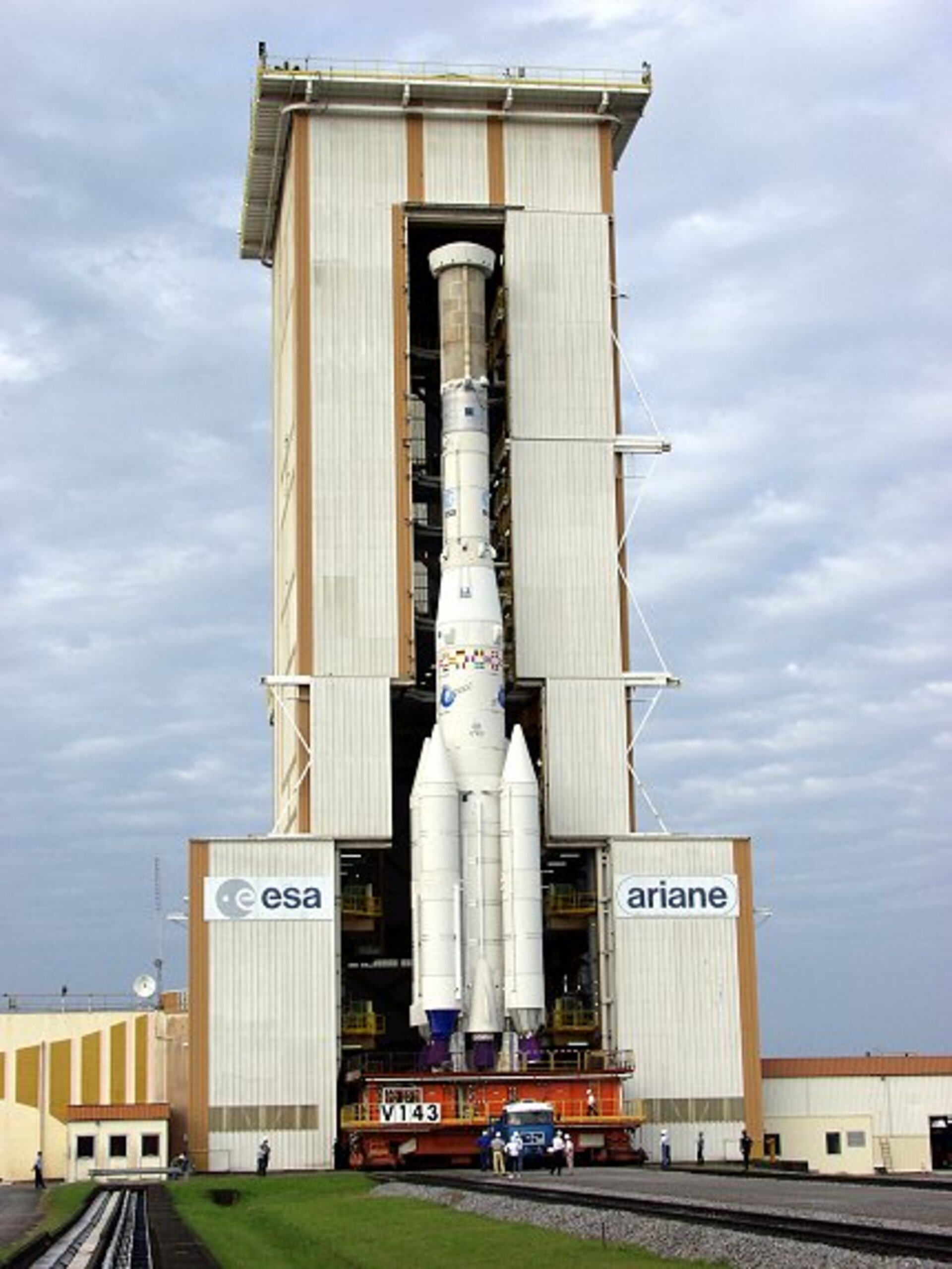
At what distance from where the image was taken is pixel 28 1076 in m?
86.8

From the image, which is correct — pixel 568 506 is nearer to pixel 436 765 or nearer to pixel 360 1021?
pixel 436 765

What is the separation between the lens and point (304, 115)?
252 ft

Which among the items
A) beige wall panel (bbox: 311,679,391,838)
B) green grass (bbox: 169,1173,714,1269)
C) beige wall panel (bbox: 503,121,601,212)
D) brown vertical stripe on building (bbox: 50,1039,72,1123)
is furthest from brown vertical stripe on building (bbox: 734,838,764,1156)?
brown vertical stripe on building (bbox: 50,1039,72,1123)

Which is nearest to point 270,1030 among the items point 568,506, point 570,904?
point 570,904

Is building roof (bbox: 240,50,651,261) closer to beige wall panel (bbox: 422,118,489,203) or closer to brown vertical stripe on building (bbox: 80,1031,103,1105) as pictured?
beige wall panel (bbox: 422,118,489,203)

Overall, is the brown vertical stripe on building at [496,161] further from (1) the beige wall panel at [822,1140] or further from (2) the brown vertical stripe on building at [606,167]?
(1) the beige wall panel at [822,1140]

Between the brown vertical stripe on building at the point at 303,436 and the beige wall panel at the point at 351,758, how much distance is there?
445 mm

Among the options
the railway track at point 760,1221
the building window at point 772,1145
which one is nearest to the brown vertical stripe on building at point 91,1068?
the building window at point 772,1145

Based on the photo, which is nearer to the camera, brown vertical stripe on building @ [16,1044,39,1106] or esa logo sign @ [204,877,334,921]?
esa logo sign @ [204,877,334,921]

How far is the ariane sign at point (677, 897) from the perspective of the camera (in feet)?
231

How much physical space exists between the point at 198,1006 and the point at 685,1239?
3941 cm

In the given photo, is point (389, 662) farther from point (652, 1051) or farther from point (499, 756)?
point (652, 1051)

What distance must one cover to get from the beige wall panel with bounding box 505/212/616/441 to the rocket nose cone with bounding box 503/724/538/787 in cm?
1139

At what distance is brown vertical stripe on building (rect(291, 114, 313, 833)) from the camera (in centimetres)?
7181
